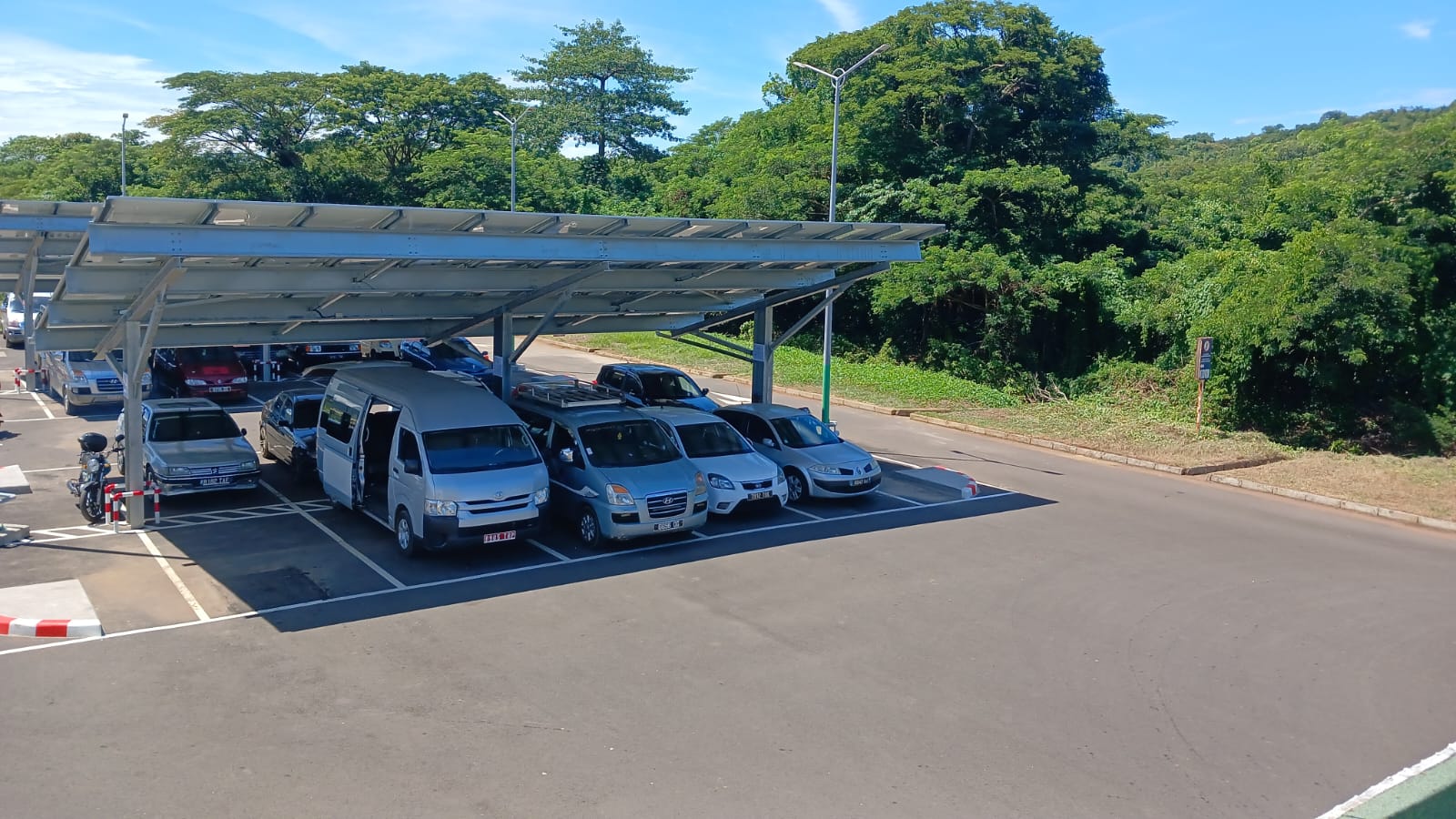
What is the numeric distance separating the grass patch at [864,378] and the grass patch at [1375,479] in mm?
9503

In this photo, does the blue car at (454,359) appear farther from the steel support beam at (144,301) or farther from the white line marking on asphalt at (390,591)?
the white line marking on asphalt at (390,591)

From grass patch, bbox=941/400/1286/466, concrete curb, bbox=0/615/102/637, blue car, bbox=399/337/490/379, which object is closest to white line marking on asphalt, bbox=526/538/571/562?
concrete curb, bbox=0/615/102/637

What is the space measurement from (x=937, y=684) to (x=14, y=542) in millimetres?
12013

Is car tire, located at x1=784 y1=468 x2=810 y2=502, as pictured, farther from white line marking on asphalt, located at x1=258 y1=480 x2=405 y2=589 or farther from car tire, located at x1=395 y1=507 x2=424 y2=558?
white line marking on asphalt, located at x1=258 y1=480 x2=405 y2=589

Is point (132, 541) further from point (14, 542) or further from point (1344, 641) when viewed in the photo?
point (1344, 641)

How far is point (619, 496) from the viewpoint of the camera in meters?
13.7

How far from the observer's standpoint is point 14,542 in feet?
44.5

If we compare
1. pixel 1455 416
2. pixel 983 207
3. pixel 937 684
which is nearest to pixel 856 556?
pixel 937 684

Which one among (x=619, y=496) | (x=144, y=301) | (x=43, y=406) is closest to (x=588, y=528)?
(x=619, y=496)

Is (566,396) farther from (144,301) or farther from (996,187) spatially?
(996,187)

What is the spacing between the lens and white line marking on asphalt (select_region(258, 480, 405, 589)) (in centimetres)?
1246

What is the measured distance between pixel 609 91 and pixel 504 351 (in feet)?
159

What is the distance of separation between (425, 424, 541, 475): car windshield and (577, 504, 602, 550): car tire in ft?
3.08

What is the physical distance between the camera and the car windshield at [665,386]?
22766mm
